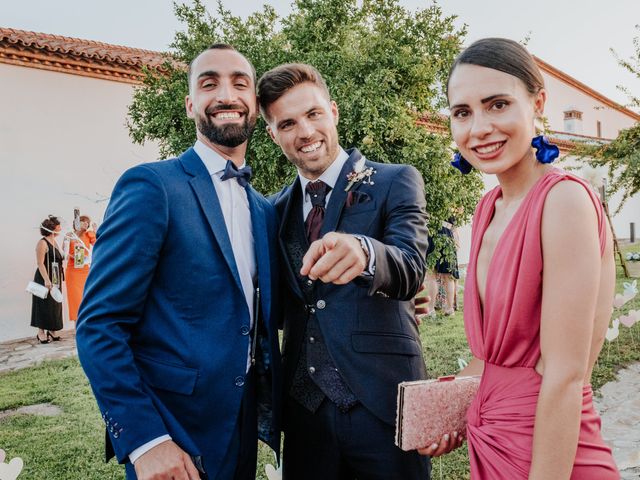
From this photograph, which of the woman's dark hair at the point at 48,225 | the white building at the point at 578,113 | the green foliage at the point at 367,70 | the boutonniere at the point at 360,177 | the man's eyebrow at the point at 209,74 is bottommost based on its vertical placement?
the boutonniere at the point at 360,177

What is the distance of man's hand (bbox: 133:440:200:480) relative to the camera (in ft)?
5.90

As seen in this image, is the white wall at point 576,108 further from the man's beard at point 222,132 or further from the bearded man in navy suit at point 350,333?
the man's beard at point 222,132

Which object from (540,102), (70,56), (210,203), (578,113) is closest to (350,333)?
(210,203)

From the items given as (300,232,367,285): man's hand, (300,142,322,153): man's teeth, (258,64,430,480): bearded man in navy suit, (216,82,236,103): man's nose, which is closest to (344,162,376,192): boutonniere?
(258,64,430,480): bearded man in navy suit

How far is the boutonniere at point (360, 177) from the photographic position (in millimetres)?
2365

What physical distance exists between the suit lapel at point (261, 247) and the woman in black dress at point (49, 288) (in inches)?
355

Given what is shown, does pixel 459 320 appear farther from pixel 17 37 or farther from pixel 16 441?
pixel 17 37

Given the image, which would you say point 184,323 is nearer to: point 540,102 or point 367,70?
point 540,102

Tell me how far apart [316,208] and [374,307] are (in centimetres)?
54

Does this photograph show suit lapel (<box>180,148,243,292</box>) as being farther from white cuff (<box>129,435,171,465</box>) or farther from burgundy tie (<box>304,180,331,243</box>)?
white cuff (<box>129,435,171,465</box>)

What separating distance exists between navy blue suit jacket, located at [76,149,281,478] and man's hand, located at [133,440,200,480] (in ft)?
0.17

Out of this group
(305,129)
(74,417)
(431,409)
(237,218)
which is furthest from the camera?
(74,417)

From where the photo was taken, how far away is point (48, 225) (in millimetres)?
10125

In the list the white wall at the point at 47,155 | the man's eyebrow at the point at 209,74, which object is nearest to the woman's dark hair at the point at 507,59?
the man's eyebrow at the point at 209,74
